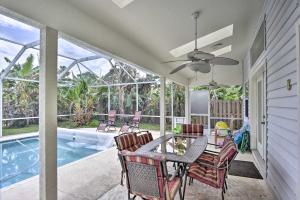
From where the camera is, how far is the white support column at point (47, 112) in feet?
7.23

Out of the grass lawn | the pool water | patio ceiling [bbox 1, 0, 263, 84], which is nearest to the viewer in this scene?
patio ceiling [bbox 1, 0, 263, 84]

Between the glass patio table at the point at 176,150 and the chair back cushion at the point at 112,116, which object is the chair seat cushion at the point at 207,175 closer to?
the glass patio table at the point at 176,150

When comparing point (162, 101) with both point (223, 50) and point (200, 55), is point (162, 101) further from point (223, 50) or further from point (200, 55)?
point (200, 55)

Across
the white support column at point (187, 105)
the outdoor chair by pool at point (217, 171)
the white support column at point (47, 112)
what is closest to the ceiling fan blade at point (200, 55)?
the outdoor chair by pool at point (217, 171)

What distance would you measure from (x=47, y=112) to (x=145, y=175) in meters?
1.33

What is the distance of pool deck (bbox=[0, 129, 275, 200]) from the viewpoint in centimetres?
275

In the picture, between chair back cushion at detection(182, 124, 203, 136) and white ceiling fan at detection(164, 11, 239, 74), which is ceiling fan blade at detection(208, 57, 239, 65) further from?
chair back cushion at detection(182, 124, 203, 136)

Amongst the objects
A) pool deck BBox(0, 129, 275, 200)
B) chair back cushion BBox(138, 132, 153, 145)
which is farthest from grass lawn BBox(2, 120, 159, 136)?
chair back cushion BBox(138, 132, 153, 145)

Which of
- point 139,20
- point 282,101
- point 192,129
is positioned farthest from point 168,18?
point 192,129

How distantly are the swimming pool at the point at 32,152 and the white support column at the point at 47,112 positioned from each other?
1972 mm

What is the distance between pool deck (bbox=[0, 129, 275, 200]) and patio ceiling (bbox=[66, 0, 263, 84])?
265cm

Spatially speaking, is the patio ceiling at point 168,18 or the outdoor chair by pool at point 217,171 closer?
the outdoor chair by pool at point 217,171

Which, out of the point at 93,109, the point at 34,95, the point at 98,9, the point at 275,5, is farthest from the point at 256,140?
the point at 34,95

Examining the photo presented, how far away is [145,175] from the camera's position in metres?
1.99
